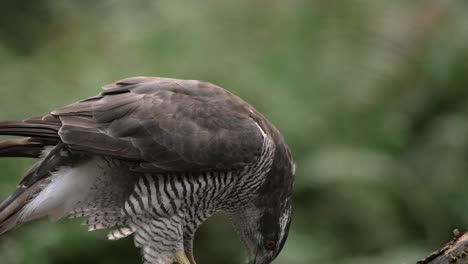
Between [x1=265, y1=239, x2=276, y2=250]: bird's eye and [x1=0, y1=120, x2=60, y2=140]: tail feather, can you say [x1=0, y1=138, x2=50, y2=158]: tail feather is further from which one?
[x1=265, y1=239, x2=276, y2=250]: bird's eye

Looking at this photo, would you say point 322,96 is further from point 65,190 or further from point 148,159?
point 65,190

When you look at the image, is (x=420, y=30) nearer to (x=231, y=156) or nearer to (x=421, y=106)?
(x=421, y=106)

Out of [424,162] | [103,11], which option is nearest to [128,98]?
[424,162]

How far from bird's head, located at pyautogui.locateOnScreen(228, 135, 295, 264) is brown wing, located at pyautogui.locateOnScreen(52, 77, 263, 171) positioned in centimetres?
39

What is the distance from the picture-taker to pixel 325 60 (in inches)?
322

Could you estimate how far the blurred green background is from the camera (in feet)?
23.1

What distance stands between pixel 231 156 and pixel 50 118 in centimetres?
102

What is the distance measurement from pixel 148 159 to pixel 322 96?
3.17 m

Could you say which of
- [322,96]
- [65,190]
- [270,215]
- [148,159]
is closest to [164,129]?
[148,159]

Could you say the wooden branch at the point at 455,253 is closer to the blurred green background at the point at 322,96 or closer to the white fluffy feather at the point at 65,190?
the white fluffy feather at the point at 65,190

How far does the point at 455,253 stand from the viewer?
14.1 feet

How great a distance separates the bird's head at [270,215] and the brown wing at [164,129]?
39 cm

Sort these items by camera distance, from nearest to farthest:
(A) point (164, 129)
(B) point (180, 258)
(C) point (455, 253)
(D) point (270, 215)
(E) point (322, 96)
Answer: (C) point (455, 253) < (A) point (164, 129) < (B) point (180, 258) < (D) point (270, 215) < (E) point (322, 96)

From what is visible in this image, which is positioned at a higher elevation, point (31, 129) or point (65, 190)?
point (31, 129)
